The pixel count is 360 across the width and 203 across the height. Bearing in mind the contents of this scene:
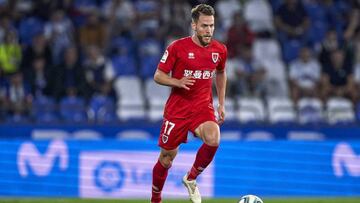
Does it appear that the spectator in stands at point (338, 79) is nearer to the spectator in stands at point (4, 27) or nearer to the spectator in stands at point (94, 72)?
the spectator in stands at point (94, 72)

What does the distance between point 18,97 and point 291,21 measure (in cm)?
637

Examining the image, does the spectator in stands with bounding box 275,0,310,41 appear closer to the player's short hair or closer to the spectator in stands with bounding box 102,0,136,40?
the spectator in stands with bounding box 102,0,136,40

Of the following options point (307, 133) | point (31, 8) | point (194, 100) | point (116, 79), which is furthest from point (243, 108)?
point (194, 100)

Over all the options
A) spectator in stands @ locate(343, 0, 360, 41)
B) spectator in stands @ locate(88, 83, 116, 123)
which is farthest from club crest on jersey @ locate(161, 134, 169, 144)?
spectator in stands @ locate(343, 0, 360, 41)

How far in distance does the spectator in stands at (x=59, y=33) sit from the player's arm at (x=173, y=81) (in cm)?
882

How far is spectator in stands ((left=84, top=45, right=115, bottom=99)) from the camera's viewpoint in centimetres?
1947

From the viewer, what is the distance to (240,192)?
53.4 ft

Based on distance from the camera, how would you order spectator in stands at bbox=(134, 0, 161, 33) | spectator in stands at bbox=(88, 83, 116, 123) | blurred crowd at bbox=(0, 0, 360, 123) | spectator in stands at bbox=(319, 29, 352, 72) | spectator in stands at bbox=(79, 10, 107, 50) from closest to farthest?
1. spectator in stands at bbox=(88, 83, 116, 123)
2. blurred crowd at bbox=(0, 0, 360, 123)
3. spectator in stands at bbox=(79, 10, 107, 50)
4. spectator in stands at bbox=(319, 29, 352, 72)
5. spectator in stands at bbox=(134, 0, 161, 33)

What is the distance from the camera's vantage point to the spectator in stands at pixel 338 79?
20594mm

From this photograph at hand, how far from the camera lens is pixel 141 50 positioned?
21031 mm

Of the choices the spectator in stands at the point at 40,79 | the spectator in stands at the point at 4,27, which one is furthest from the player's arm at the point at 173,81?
the spectator in stands at the point at 4,27

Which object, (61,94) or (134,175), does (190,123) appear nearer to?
(134,175)

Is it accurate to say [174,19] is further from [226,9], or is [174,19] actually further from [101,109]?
[101,109]

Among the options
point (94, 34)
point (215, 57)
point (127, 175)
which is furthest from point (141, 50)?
point (215, 57)
